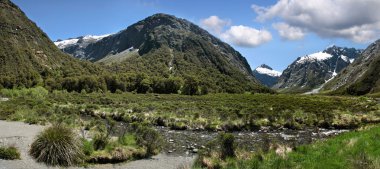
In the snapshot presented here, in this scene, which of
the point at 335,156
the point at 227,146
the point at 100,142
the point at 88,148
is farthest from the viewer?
the point at 100,142

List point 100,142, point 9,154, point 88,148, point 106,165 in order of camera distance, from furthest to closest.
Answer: point 100,142, point 88,148, point 106,165, point 9,154

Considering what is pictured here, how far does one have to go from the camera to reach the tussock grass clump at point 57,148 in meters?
25.2

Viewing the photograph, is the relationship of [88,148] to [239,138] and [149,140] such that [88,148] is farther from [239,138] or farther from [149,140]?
[239,138]

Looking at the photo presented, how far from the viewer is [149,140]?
33.2 meters

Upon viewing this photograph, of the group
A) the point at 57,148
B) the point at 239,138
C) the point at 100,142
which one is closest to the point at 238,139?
the point at 239,138

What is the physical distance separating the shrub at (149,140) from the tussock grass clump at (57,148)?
655cm

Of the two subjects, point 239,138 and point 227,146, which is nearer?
point 227,146

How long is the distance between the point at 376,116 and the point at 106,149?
174 feet

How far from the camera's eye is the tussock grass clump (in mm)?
25175

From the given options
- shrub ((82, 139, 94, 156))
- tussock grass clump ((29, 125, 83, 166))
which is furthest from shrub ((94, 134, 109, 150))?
tussock grass clump ((29, 125, 83, 166))

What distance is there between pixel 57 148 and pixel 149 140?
30.7 ft

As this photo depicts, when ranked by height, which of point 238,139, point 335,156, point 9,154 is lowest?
point 238,139

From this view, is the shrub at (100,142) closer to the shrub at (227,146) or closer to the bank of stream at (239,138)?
the bank of stream at (239,138)

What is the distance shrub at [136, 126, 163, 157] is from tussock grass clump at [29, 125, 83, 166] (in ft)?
21.5
